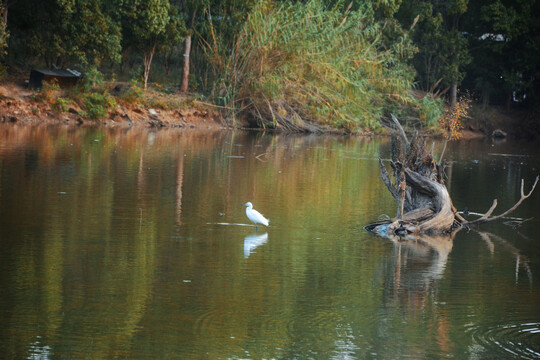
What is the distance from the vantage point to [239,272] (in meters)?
11.2

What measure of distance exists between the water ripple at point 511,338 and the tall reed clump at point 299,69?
100ft

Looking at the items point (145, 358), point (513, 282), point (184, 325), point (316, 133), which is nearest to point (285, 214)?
point (513, 282)

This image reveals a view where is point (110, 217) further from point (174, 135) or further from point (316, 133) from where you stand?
point (316, 133)

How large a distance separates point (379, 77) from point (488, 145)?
601 centimetres

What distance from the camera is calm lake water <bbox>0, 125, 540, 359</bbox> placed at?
8469mm

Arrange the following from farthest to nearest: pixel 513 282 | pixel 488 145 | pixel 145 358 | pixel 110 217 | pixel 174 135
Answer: pixel 488 145 → pixel 174 135 → pixel 110 217 → pixel 513 282 → pixel 145 358

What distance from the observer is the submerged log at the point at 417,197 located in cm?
1500

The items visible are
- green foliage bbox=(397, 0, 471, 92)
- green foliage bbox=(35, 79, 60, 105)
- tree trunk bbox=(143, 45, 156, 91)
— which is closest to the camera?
green foliage bbox=(35, 79, 60, 105)

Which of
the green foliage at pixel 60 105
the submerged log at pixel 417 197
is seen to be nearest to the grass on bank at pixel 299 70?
the green foliage at pixel 60 105

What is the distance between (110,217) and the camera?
14.6 metres

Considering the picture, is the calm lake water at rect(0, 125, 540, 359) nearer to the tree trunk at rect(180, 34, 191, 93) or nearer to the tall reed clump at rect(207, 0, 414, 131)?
the tall reed clump at rect(207, 0, 414, 131)

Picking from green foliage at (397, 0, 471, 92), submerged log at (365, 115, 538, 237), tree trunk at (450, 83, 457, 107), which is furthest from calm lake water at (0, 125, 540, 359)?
tree trunk at (450, 83, 457, 107)

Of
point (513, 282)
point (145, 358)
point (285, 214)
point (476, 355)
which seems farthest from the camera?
point (285, 214)

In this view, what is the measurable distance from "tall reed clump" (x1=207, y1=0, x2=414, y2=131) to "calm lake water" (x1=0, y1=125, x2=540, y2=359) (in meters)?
18.3
